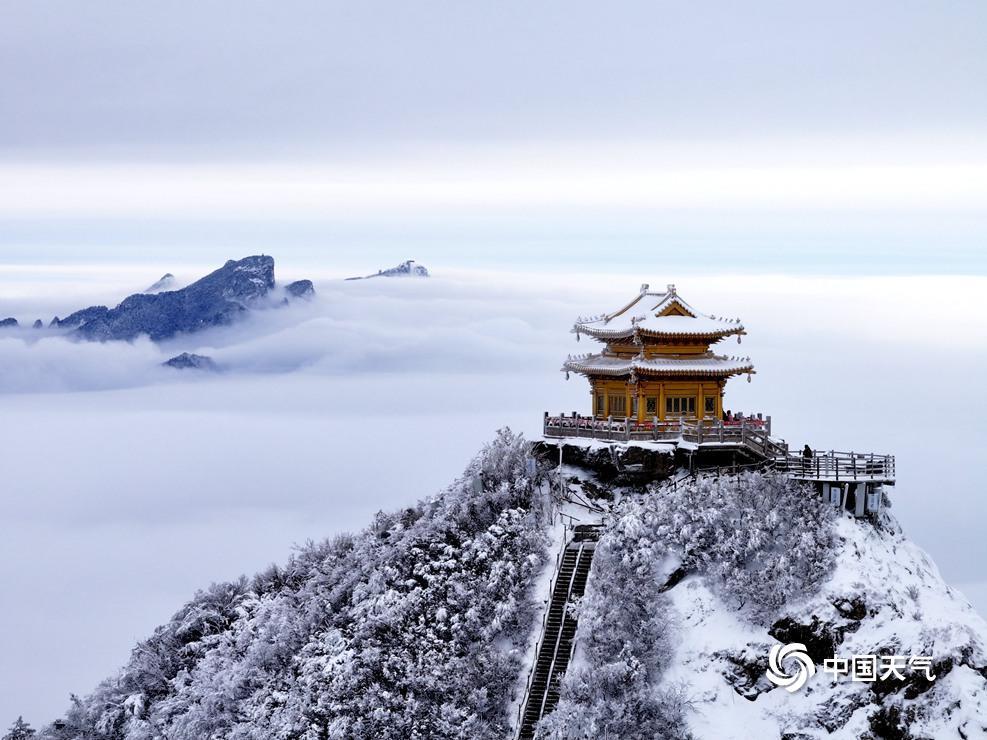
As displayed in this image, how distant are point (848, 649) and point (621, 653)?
792cm

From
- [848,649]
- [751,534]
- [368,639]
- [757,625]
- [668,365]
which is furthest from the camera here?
[668,365]

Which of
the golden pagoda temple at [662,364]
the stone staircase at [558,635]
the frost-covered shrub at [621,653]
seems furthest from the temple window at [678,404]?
the frost-covered shrub at [621,653]

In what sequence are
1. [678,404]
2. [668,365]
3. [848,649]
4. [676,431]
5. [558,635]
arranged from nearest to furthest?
[848,649] → [558,635] → [676,431] → [668,365] → [678,404]

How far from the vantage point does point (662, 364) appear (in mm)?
68312

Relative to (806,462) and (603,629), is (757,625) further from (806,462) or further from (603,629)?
(806,462)

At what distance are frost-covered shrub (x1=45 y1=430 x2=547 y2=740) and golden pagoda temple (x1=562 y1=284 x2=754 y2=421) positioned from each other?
5372mm

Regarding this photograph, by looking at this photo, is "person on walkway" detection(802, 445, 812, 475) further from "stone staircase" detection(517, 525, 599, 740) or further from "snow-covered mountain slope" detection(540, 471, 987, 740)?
"stone staircase" detection(517, 525, 599, 740)

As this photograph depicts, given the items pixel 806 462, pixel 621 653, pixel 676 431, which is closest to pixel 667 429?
pixel 676 431

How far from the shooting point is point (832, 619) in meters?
56.4

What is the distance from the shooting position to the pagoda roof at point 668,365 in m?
67.9

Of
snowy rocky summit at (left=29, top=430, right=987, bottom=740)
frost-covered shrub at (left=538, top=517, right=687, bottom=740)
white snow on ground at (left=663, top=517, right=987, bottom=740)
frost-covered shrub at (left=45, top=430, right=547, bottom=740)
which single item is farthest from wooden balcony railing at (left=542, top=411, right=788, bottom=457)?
white snow on ground at (left=663, top=517, right=987, bottom=740)

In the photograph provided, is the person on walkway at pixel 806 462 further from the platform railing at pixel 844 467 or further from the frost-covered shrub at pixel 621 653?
the frost-covered shrub at pixel 621 653

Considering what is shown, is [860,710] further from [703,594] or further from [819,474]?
[819,474]

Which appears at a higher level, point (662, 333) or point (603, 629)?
point (662, 333)
